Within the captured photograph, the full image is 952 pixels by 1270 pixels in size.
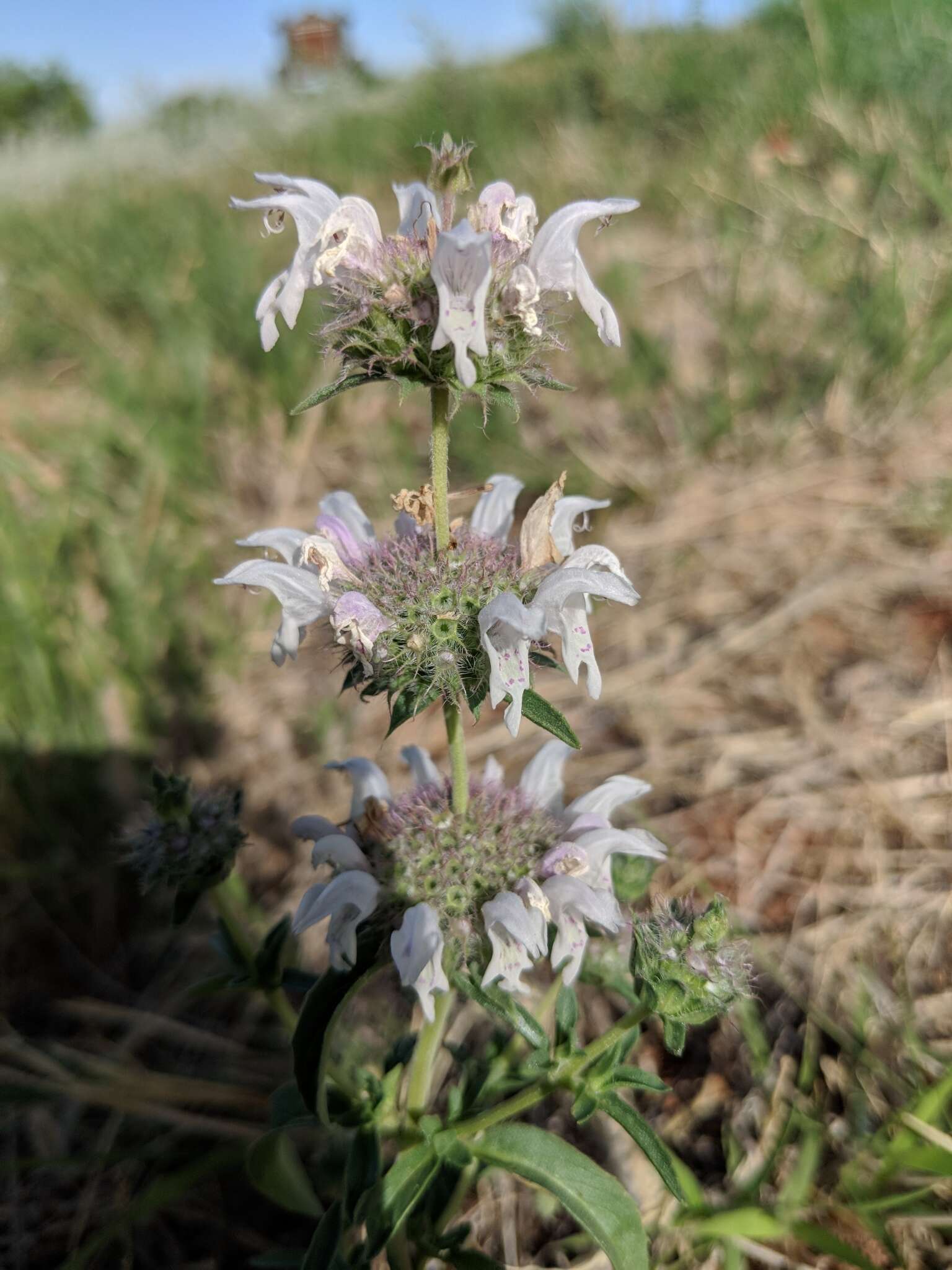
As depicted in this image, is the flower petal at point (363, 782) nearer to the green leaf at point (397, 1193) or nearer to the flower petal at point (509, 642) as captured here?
the flower petal at point (509, 642)

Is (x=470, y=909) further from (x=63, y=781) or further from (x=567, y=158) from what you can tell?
(x=567, y=158)

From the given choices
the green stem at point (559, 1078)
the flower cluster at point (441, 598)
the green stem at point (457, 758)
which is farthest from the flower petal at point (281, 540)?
the green stem at point (559, 1078)

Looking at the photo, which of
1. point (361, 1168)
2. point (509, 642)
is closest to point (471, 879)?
point (509, 642)

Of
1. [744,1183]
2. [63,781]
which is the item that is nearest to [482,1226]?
[744,1183]

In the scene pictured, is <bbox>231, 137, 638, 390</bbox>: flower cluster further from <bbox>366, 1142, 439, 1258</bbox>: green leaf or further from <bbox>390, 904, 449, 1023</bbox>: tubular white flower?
<bbox>366, 1142, 439, 1258</bbox>: green leaf

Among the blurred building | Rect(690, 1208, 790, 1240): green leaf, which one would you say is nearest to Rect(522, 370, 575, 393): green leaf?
Rect(690, 1208, 790, 1240): green leaf

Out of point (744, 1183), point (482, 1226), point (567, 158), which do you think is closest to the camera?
point (744, 1183)

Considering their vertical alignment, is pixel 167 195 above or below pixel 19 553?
above

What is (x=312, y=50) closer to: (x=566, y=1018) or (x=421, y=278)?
(x=421, y=278)
